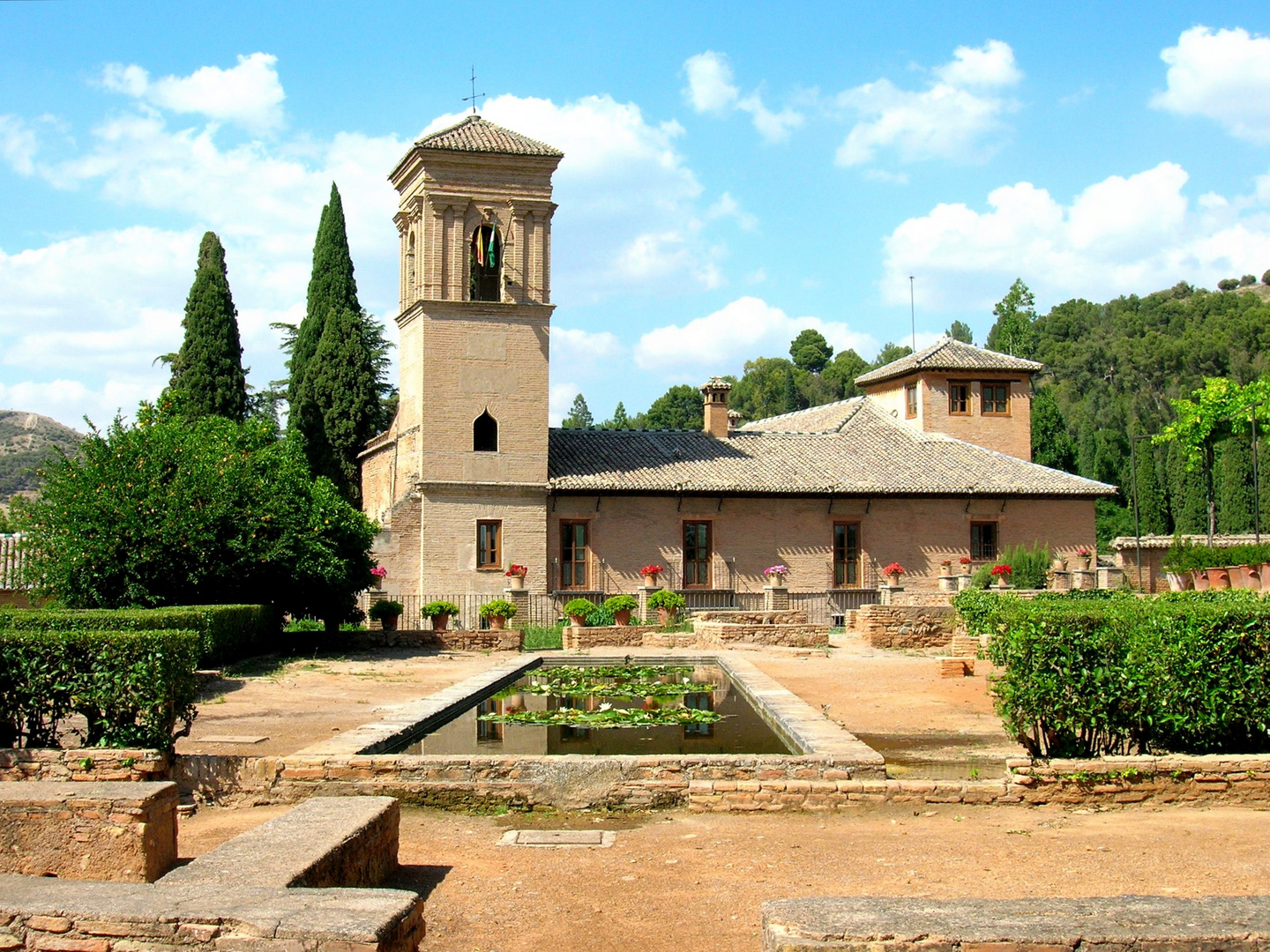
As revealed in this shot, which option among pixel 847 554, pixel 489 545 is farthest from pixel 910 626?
pixel 489 545

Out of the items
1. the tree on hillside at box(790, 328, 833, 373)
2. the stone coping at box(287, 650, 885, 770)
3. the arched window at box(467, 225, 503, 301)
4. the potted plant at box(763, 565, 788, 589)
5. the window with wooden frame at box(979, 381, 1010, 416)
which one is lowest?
the stone coping at box(287, 650, 885, 770)

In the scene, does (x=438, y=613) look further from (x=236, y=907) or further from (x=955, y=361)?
(x=236, y=907)

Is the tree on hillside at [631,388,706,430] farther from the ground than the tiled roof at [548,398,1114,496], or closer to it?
farther from the ground

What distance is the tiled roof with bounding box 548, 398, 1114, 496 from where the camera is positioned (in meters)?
30.4

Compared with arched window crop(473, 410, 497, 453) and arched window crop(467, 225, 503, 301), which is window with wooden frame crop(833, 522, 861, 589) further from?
arched window crop(467, 225, 503, 301)

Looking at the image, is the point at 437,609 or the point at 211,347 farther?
the point at 211,347

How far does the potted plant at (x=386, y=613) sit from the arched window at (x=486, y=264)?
8.54m

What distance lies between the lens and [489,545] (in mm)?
28703

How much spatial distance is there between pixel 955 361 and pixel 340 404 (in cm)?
1864

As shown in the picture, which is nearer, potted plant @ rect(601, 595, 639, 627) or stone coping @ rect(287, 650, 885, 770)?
stone coping @ rect(287, 650, 885, 770)

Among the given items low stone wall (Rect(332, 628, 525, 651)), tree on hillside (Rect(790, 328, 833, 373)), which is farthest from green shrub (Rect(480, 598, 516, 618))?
tree on hillside (Rect(790, 328, 833, 373))

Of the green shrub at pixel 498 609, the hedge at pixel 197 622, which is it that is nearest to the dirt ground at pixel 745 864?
the hedge at pixel 197 622

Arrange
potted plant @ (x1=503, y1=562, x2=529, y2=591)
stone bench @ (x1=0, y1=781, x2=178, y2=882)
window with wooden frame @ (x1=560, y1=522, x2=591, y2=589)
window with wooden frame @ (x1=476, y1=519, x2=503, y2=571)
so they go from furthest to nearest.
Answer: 1. window with wooden frame @ (x1=560, y1=522, x2=591, y2=589)
2. window with wooden frame @ (x1=476, y1=519, x2=503, y2=571)
3. potted plant @ (x1=503, y1=562, x2=529, y2=591)
4. stone bench @ (x1=0, y1=781, x2=178, y2=882)

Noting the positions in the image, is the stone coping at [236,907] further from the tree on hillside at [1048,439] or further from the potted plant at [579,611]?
the tree on hillside at [1048,439]
